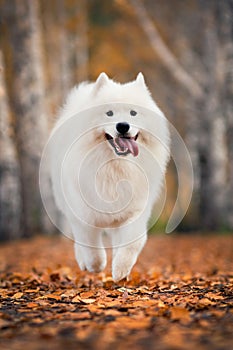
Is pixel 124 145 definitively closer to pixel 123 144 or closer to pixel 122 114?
pixel 123 144

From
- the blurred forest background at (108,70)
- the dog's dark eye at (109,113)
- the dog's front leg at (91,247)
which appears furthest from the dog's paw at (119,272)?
the blurred forest background at (108,70)

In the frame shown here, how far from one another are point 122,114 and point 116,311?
184 centimetres

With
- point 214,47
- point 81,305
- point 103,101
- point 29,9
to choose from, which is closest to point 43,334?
point 81,305

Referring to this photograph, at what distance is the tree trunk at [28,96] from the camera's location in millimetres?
13430

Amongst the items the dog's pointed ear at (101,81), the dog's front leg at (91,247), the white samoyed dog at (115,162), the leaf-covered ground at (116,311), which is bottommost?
the leaf-covered ground at (116,311)

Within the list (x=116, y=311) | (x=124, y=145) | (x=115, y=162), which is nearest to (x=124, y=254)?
(x=115, y=162)

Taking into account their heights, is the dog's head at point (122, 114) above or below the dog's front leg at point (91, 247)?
above

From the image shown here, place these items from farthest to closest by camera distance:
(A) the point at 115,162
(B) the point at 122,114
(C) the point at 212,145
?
1. (C) the point at 212,145
2. (A) the point at 115,162
3. (B) the point at 122,114

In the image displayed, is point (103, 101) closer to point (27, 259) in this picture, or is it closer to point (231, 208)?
point (27, 259)

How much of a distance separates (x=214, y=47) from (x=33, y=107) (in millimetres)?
5274

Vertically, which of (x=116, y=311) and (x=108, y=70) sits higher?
(x=108, y=70)

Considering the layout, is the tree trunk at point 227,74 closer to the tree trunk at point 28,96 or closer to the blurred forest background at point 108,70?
the blurred forest background at point 108,70

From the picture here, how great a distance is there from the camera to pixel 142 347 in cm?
311

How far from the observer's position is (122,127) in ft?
16.6
